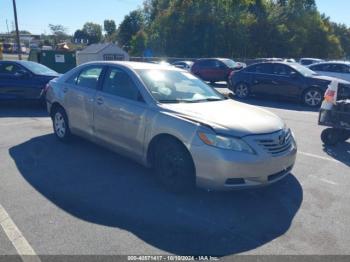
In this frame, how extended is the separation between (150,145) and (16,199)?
1686mm

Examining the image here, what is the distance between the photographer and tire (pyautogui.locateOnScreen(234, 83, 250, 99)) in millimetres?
13916

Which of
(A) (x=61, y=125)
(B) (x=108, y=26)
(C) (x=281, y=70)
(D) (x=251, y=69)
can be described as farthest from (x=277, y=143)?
(B) (x=108, y=26)

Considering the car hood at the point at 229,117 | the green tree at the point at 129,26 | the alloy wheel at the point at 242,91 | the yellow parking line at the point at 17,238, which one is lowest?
the alloy wheel at the point at 242,91

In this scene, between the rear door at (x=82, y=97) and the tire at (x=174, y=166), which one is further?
the rear door at (x=82, y=97)

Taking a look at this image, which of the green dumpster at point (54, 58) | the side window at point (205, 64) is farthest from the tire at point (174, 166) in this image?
the side window at point (205, 64)

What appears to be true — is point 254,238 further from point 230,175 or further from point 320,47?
point 320,47

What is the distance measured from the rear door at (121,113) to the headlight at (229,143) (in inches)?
40.6

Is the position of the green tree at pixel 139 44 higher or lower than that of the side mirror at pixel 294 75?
A: higher

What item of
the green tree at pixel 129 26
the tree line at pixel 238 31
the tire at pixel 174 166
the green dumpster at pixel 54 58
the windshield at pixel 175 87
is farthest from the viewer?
the green tree at pixel 129 26

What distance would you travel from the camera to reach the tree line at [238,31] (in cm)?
3881

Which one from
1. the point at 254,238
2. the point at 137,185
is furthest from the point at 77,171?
the point at 254,238

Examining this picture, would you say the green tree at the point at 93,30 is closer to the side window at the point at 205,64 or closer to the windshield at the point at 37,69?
the side window at the point at 205,64

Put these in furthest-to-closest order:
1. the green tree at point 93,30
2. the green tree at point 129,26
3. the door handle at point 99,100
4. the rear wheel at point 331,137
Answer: the green tree at point 93,30 → the green tree at point 129,26 → the rear wheel at point 331,137 → the door handle at point 99,100

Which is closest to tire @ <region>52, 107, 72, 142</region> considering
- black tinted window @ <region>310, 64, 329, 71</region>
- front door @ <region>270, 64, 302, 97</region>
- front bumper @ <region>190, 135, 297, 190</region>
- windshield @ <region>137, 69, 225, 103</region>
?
windshield @ <region>137, 69, 225, 103</region>
